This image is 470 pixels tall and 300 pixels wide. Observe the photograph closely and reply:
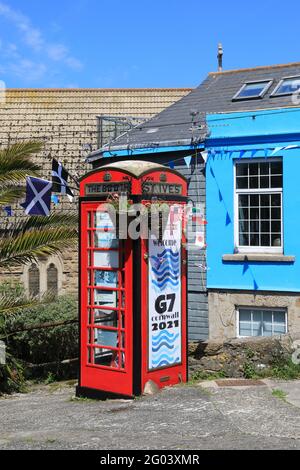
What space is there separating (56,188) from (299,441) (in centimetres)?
968

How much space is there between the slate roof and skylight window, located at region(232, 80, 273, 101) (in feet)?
0.35

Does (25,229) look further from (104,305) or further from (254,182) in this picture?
(254,182)

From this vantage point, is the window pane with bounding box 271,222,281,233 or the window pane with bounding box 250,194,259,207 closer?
the window pane with bounding box 271,222,281,233

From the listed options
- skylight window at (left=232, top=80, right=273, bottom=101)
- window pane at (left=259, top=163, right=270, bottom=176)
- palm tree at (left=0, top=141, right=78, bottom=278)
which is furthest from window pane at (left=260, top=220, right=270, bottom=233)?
palm tree at (left=0, top=141, right=78, bottom=278)

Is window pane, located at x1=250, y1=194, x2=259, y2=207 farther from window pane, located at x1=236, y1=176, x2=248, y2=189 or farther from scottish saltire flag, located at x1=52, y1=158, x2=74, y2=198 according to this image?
scottish saltire flag, located at x1=52, y1=158, x2=74, y2=198

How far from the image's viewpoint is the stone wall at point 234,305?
1208cm

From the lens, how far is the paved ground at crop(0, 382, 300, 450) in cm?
Answer: 565

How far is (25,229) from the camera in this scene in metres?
10.5

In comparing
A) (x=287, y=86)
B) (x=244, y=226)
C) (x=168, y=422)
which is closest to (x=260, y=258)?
(x=244, y=226)

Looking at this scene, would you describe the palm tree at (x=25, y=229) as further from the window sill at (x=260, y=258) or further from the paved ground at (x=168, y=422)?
the window sill at (x=260, y=258)

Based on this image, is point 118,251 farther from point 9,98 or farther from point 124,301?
point 9,98

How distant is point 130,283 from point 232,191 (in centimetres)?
568

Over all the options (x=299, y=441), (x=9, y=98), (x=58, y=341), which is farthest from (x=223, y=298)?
(x=9, y=98)
